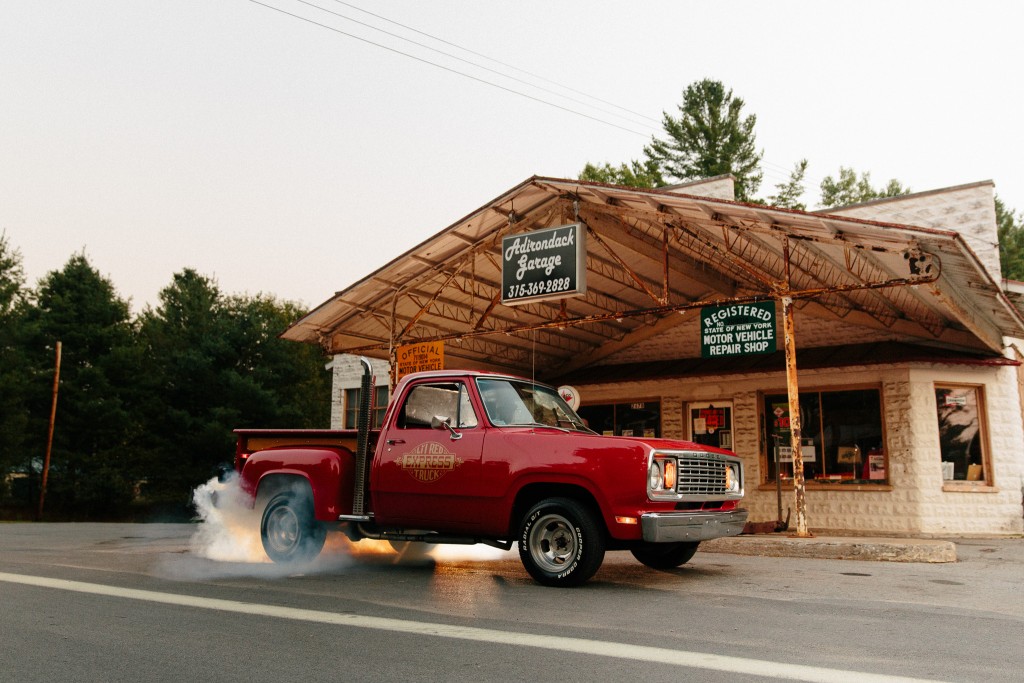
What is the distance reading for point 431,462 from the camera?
812 centimetres

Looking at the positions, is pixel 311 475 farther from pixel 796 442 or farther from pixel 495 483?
pixel 796 442

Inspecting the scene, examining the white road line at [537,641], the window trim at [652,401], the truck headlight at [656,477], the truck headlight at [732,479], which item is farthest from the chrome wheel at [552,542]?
the window trim at [652,401]

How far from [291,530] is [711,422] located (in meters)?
12.4

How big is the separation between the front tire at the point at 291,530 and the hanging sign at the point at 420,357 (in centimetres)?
751

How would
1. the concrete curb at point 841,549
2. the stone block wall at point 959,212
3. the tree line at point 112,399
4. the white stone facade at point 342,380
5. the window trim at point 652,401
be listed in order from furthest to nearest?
the tree line at point 112,399, the white stone facade at point 342,380, the window trim at point 652,401, the stone block wall at point 959,212, the concrete curb at point 841,549

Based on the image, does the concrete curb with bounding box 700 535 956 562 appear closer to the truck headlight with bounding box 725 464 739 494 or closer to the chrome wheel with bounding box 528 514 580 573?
the truck headlight with bounding box 725 464 739 494

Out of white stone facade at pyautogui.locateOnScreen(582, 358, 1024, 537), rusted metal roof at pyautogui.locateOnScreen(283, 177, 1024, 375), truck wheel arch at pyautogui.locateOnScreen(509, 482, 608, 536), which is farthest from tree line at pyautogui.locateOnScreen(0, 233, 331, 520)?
truck wheel arch at pyautogui.locateOnScreen(509, 482, 608, 536)

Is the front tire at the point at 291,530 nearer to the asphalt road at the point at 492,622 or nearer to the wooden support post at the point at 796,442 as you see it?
the asphalt road at the point at 492,622

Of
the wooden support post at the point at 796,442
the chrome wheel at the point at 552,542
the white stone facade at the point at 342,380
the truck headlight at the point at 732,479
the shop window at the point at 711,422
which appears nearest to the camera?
the chrome wheel at the point at 552,542

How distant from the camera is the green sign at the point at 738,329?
44.7 ft

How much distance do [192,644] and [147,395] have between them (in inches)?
1608

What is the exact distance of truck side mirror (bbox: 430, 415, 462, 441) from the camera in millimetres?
8023

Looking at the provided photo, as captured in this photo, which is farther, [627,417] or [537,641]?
[627,417]

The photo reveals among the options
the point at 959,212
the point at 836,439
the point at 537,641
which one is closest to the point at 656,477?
the point at 537,641
